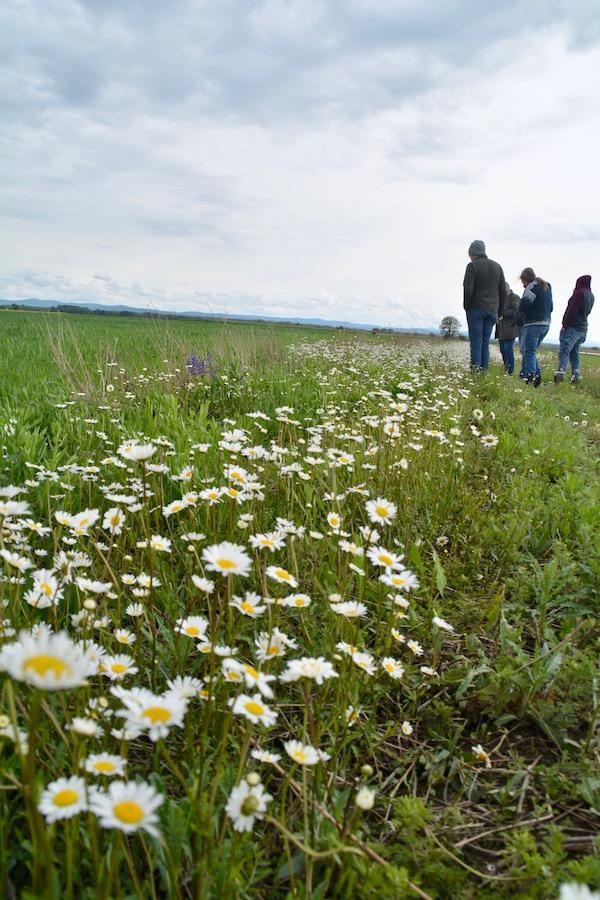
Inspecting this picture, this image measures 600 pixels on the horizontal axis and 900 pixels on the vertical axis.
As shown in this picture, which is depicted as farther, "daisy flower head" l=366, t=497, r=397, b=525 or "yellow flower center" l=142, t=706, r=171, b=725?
"daisy flower head" l=366, t=497, r=397, b=525

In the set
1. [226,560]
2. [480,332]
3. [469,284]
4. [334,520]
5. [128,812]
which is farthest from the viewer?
[480,332]

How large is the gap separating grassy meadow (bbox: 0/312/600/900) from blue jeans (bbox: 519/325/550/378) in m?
7.22

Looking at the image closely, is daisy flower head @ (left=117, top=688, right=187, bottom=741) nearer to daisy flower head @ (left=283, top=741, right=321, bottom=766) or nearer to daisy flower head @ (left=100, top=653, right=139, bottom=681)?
daisy flower head @ (left=283, top=741, right=321, bottom=766)

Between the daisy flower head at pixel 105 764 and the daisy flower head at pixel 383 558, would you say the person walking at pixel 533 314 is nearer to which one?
the daisy flower head at pixel 383 558

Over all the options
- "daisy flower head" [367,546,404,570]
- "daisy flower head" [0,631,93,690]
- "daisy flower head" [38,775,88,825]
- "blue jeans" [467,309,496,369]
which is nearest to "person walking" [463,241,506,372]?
"blue jeans" [467,309,496,369]

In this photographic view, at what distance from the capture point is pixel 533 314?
10352mm

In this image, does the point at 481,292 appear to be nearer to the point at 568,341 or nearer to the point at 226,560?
the point at 568,341

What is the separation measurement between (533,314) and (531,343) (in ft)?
1.78

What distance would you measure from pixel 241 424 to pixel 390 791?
3.26 m

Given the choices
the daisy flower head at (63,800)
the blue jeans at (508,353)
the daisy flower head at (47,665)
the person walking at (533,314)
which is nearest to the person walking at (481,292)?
the person walking at (533,314)

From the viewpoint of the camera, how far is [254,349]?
951 cm

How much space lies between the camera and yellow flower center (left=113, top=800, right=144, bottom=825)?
802mm

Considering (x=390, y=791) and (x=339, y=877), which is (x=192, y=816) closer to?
(x=339, y=877)

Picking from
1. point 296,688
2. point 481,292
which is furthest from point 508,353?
point 296,688
